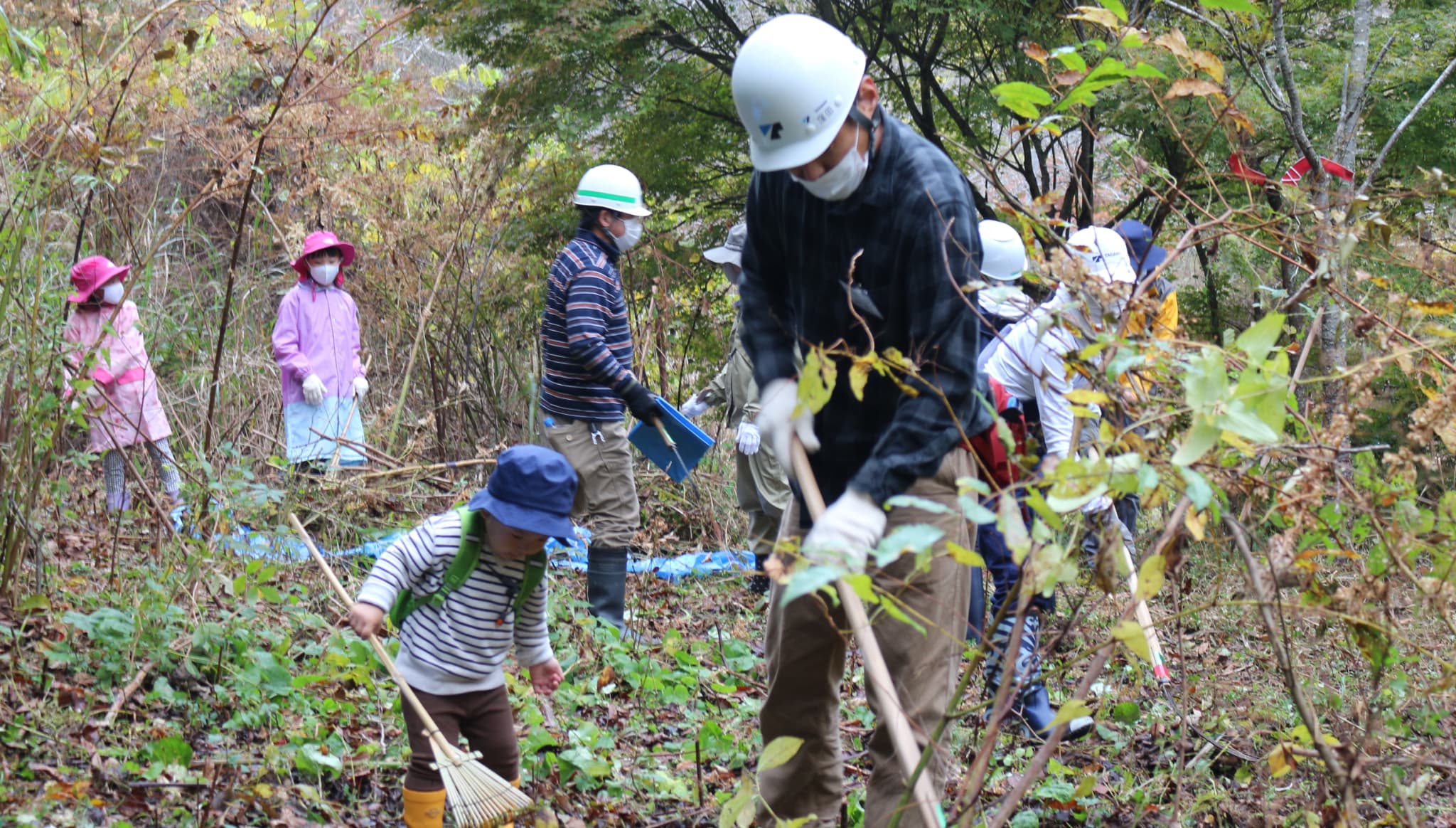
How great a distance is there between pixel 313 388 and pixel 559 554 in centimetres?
168

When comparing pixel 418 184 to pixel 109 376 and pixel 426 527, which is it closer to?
pixel 109 376

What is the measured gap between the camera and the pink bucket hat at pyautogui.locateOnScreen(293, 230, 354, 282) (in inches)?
278

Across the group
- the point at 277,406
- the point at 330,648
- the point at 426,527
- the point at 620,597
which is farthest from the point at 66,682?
the point at 277,406

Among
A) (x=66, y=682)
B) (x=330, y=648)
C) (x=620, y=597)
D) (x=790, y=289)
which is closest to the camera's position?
(x=790, y=289)

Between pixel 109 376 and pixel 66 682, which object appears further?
pixel 109 376

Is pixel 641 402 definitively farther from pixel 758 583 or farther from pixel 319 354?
pixel 319 354

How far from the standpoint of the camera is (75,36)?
6309mm

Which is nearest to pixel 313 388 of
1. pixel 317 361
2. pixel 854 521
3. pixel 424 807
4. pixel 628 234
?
pixel 317 361

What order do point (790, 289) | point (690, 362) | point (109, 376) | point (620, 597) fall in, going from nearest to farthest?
point (790, 289) < point (620, 597) < point (109, 376) < point (690, 362)

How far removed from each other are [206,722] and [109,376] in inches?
132

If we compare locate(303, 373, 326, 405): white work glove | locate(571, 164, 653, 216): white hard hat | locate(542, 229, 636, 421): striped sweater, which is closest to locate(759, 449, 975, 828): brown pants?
locate(542, 229, 636, 421): striped sweater

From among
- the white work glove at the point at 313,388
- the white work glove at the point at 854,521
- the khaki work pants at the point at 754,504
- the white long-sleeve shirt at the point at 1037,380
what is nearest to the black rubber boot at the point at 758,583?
the khaki work pants at the point at 754,504

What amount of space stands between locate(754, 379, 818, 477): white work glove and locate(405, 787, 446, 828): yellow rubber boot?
1.36 meters

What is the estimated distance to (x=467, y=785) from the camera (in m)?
3.18
